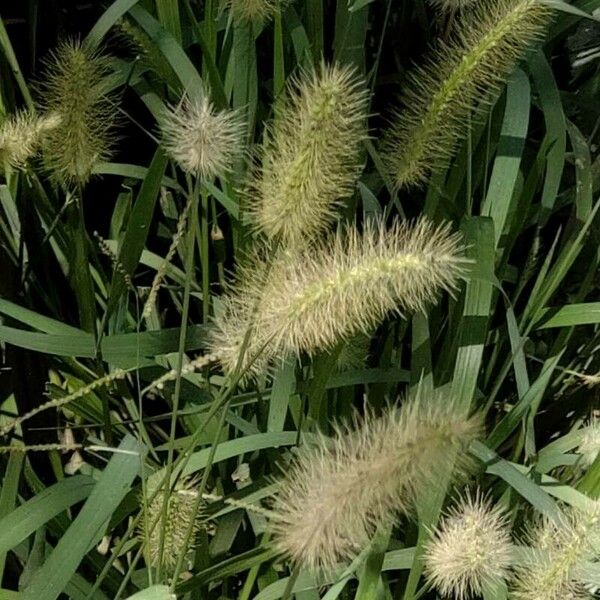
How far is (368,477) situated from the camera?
1.99 feet

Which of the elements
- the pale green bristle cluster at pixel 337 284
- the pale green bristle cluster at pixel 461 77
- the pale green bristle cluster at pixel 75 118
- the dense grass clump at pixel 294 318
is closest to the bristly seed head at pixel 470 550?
the dense grass clump at pixel 294 318

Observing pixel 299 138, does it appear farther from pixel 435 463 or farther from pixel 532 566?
pixel 532 566

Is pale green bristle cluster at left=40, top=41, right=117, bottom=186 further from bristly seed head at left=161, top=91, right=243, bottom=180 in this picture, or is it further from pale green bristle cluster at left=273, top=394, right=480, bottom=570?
pale green bristle cluster at left=273, top=394, right=480, bottom=570

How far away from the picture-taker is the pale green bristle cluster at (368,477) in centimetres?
60

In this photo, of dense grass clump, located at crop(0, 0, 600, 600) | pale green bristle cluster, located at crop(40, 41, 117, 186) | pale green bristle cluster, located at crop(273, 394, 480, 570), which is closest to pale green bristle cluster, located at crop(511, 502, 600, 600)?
dense grass clump, located at crop(0, 0, 600, 600)

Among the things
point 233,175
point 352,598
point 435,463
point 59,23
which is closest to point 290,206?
point 435,463

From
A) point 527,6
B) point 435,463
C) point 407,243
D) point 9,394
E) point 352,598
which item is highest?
point 527,6

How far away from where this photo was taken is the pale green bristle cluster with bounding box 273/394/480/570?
60 centimetres

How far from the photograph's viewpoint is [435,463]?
0.61 m

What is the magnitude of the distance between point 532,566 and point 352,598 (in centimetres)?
23

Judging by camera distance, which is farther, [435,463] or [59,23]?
[59,23]

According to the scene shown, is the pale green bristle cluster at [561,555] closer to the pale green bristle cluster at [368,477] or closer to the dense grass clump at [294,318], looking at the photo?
the dense grass clump at [294,318]

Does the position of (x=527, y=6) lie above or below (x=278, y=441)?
above

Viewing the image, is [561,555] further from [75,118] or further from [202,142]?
[75,118]
